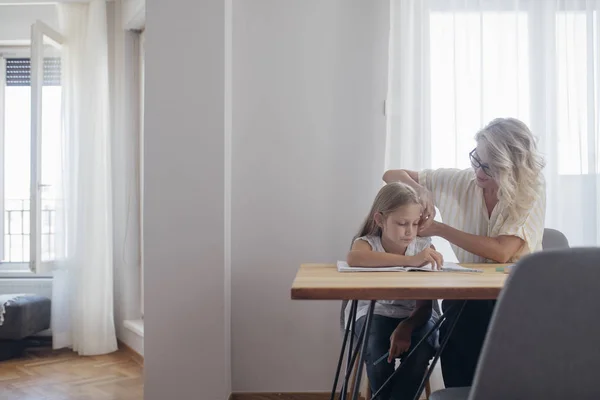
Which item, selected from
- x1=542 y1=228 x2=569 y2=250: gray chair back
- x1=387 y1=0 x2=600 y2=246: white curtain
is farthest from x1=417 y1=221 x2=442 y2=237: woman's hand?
x1=387 y1=0 x2=600 y2=246: white curtain

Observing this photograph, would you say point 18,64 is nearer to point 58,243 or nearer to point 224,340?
point 58,243

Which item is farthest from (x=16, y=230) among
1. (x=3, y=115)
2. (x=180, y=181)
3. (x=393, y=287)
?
(x=393, y=287)

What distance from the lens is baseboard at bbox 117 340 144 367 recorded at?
3621 mm

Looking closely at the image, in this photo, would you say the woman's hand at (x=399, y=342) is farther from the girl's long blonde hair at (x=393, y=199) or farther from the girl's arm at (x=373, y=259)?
the girl's long blonde hair at (x=393, y=199)

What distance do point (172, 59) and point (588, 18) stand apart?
1.88 metres

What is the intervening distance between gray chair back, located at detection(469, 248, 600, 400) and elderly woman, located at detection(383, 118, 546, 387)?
2.77 feet

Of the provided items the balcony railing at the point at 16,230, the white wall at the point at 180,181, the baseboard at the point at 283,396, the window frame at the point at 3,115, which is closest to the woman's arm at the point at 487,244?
the white wall at the point at 180,181

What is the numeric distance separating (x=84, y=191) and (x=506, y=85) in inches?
99.3

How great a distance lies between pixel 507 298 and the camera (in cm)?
105

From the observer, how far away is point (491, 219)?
7.02ft

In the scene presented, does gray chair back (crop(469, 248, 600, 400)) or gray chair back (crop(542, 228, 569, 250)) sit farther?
gray chair back (crop(542, 228, 569, 250))

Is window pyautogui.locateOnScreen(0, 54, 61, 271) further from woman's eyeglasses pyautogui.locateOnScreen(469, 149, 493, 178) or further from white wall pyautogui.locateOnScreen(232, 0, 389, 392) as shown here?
woman's eyeglasses pyautogui.locateOnScreen(469, 149, 493, 178)


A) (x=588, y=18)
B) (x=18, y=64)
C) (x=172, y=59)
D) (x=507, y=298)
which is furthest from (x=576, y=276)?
(x=18, y=64)

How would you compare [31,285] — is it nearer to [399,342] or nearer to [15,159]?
[15,159]
